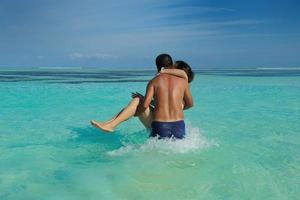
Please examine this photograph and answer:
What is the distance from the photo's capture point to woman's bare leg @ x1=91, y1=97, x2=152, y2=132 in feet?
15.5

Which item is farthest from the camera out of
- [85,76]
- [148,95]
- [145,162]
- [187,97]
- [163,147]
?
[85,76]

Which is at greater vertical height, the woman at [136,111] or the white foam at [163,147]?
the woman at [136,111]

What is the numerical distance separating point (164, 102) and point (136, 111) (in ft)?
1.36

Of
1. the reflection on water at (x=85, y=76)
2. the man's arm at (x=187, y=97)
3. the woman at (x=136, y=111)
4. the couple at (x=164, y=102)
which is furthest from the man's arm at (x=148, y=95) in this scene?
the reflection on water at (x=85, y=76)

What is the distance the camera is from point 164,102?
188 inches

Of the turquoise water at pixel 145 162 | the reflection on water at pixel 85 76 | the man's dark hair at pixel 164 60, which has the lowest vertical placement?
the reflection on water at pixel 85 76

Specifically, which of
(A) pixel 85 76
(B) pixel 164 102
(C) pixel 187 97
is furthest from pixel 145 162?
(A) pixel 85 76

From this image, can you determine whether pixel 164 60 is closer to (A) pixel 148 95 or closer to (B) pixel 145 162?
(A) pixel 148 95

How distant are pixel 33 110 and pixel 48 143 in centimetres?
445

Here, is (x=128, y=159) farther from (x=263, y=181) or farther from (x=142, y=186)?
(x=263, y=181)

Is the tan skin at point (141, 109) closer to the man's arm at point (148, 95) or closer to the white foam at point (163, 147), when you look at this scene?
the man's arm at point (148, 95)

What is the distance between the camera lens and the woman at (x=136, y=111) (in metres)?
4.76

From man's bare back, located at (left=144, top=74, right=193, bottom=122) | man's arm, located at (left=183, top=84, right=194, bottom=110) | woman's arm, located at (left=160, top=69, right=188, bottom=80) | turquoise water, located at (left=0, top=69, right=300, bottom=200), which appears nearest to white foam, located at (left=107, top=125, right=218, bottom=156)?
turquoise water, located at (left=0, top=69, right=300, bottom=200)

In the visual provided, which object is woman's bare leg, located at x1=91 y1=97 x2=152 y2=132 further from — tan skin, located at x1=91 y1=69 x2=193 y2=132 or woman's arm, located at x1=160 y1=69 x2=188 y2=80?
woman's arm, located at x1=160 y1=69 x2=188 y2=80
